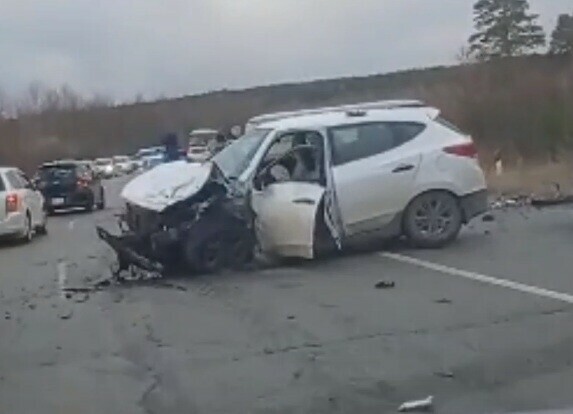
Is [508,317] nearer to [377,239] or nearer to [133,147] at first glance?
[377,239]

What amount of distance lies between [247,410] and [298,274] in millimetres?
6591

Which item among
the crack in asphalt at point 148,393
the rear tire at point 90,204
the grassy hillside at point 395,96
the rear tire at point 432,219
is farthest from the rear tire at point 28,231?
the grassy hillside at point 395,96

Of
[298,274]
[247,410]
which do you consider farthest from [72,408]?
[298,274]

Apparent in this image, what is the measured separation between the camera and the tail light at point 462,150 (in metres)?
15.1

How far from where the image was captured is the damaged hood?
45.5 feet

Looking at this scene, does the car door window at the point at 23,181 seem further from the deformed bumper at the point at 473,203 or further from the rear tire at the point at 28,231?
the deformed bumper at the point at 473,203

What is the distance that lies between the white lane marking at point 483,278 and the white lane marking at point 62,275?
12.9 ft

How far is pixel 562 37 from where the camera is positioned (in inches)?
2090

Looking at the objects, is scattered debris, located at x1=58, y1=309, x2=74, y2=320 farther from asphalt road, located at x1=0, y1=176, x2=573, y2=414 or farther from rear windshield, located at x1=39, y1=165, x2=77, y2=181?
rear windshield, located at x1=39, y1=165, x2=77, y2=181

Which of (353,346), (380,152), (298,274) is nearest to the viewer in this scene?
(353,346)

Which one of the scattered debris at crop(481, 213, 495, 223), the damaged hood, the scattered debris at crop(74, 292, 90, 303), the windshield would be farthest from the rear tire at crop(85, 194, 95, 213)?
the scattered debris at crop(74, 292, 90, 303)

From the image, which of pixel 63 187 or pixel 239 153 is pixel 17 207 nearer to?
pixel 239 153

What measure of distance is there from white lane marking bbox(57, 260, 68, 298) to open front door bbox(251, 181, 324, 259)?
7.81 feet

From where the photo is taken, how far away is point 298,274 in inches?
538
